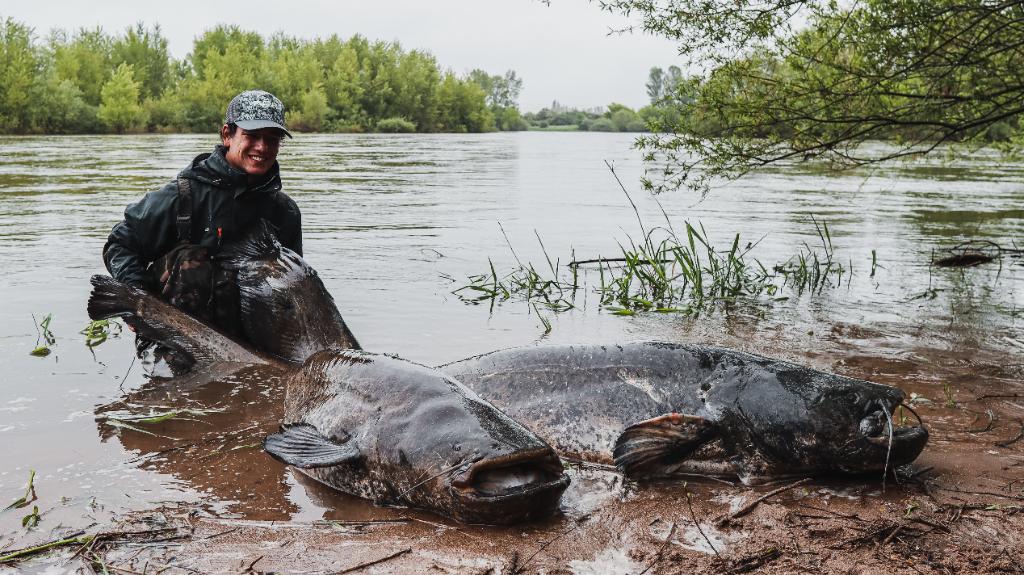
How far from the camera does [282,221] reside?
5.99 meters

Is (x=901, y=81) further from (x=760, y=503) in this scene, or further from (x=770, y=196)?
(x=770, y=196)

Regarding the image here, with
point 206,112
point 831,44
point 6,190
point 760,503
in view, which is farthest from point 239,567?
point 206,112

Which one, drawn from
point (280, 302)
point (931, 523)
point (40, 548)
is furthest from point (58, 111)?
point (931, 523)

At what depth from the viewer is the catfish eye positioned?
3822mm

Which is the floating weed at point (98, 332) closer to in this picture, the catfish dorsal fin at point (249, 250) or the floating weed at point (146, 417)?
the catfish dorsal fin at point (249, 250)

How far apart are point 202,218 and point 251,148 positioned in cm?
58

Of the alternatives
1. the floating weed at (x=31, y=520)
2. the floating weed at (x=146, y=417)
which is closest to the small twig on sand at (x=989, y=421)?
A: the floating weed at (x=146, y=417)

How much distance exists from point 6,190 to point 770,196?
54.6 feet

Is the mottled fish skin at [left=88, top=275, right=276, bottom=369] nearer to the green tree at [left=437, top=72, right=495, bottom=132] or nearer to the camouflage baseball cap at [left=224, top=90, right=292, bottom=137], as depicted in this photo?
the camouflage baseball cap at [left=224, top=90, right=292, bottom=137]

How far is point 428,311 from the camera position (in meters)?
8.05

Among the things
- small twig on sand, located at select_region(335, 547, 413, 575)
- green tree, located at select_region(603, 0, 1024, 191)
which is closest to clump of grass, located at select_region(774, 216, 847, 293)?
green tree, located at select_region(603, 0, 1024, 191)

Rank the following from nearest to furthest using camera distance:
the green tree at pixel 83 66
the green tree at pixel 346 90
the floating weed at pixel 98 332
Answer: the floating weed at pixel 98 332
the green tree at pixel 83 66
the green tree at pixel 346 90

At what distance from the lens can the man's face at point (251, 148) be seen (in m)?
5.43

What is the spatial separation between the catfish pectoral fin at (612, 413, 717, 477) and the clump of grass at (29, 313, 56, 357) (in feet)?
14.8
